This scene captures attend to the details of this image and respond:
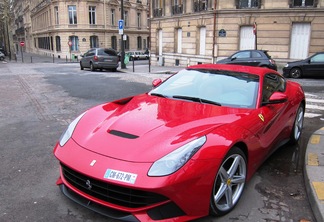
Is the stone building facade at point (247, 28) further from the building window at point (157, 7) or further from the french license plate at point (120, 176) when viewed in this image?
the french license plate at point (120, 176)

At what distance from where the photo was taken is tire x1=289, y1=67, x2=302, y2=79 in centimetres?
1681

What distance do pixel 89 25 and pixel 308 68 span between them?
A: 3925cm

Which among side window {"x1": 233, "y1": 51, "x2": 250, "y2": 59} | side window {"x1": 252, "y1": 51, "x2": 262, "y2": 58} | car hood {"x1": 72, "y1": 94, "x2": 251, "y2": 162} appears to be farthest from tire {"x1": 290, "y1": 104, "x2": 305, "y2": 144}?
side window {"x1": 233, "y1": 51, "x2": 250, "y2": 59}

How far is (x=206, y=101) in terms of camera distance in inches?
157

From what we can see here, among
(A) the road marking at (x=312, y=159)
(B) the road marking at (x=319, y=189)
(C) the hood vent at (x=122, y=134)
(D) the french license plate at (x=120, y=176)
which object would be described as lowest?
(B) the road marking at (x=319, y=189)

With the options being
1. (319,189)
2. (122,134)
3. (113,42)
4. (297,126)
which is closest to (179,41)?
(297,126)

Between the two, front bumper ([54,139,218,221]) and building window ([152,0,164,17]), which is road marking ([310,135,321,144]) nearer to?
front bumper ([54,139,218,221])

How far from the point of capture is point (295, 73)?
55.4 ft

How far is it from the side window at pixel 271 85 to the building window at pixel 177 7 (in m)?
24.1

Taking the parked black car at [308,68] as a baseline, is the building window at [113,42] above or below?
above

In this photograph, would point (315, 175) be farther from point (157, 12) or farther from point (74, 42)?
point (74, 42)

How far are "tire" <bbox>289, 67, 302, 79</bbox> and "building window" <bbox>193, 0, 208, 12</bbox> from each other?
1055cm

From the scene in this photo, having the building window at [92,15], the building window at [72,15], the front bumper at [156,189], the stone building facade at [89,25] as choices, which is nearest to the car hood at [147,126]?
the front bumper at [156,189]

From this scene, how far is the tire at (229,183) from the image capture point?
302 centimetres
